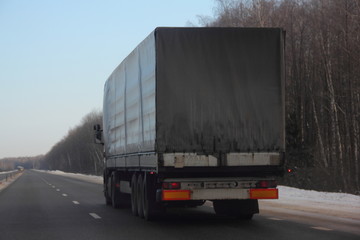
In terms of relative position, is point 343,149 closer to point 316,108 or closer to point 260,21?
point 316,108

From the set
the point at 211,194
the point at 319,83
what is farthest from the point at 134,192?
the point at 319,83

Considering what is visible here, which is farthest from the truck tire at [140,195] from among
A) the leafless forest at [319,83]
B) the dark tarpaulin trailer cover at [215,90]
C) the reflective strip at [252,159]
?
the leafless forest at [319,83]

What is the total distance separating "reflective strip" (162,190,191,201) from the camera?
457 inches

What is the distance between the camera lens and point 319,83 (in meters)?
40.5

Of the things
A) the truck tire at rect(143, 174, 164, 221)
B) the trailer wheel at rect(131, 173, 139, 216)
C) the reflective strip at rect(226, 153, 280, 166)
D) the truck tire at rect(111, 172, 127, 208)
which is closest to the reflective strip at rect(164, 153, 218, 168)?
the reflective strip at rect(226, 153, 280, 166)

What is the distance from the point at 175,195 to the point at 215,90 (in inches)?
90.2

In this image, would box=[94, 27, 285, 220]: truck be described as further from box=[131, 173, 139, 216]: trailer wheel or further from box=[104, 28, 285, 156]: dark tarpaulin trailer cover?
box=[131, 173, 139, 216]: trailer wheel

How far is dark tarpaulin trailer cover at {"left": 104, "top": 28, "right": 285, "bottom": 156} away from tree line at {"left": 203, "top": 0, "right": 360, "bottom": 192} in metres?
14.2

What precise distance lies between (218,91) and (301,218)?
12.6ft

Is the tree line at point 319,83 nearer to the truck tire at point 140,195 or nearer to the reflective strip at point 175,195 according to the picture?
the truck tire at point 140,195

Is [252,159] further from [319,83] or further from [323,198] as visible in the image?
[319,83]

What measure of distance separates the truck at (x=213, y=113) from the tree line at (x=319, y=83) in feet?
46.5

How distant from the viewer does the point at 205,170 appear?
38.9 feet

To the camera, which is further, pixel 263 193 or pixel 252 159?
pixel 263 193
